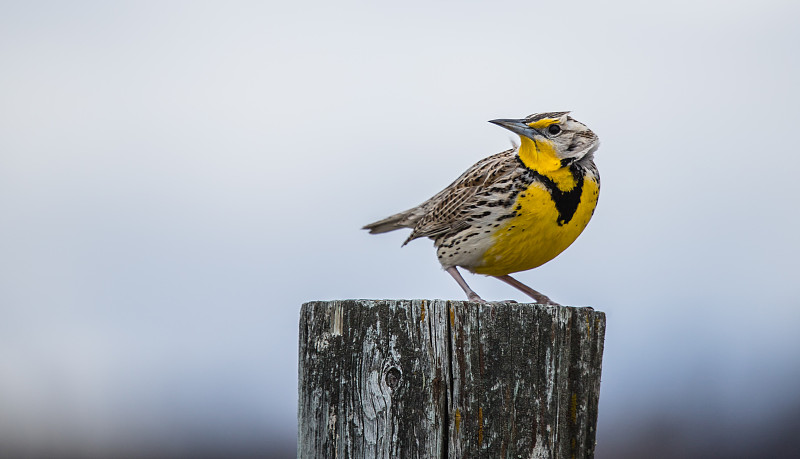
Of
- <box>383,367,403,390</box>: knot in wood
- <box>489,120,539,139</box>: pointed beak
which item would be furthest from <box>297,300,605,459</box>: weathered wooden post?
<box>489,120,539,139</box>: pointed beak

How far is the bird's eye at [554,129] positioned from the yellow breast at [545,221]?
0.79 ft

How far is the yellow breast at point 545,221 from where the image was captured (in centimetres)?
434

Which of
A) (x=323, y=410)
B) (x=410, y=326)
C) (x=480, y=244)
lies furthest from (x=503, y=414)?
(x=480, y=244)

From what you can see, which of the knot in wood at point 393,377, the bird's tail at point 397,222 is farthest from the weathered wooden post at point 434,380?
the bird's tail at point 397,222

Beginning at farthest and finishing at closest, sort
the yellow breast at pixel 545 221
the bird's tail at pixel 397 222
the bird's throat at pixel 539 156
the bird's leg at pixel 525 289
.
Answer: the bird's tail at pixel 397 222 < the bird's leg at pixel 525 289 < the bird's throat at pixel 539 156 < the yellow breast at pixel 545 221

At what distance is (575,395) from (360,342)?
700 millimetres

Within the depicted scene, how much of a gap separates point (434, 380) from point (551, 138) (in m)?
2.30

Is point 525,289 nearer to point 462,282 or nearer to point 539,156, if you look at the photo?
point 462,282

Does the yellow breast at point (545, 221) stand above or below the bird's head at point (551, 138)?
below

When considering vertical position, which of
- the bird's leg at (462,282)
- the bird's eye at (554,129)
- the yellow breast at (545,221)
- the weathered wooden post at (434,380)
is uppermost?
the bird's eye at (554,129)

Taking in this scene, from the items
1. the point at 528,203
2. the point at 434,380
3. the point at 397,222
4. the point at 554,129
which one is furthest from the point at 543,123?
the point at 434,380

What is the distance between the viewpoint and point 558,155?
4496mm

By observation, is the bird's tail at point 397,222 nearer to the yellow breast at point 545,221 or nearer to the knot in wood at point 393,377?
the yellow breast at point 545,221

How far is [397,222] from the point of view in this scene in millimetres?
5855
